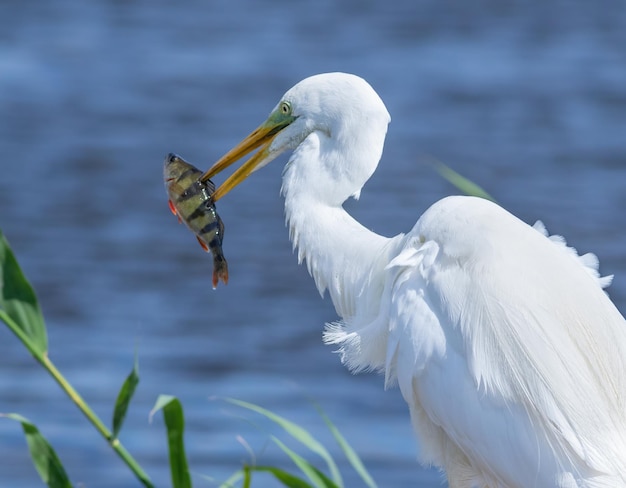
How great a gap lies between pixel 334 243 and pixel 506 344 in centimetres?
70

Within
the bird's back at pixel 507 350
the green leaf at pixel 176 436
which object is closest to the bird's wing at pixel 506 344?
the bird's back at pixel 507 350

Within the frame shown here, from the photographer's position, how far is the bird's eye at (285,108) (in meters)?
3.82

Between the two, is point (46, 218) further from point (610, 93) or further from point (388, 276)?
point (388, 276)

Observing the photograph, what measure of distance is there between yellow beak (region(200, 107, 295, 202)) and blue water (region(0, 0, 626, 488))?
1988 millimetres

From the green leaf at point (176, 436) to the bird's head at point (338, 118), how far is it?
1.33m

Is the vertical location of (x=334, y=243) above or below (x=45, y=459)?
above

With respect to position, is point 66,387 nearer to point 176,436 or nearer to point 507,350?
point 176,436

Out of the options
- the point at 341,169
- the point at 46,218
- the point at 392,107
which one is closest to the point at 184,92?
the point at 392,107

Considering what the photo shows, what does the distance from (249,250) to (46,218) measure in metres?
1.54

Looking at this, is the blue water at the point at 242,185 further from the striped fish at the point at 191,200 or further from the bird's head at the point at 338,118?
the bird's head at the point at 338,118

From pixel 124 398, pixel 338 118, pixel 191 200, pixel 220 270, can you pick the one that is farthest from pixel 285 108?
pixel 124 398

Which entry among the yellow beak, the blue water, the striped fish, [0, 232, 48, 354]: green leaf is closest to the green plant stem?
[0, 232, 48, 354]: green leaf

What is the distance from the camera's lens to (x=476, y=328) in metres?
3.33

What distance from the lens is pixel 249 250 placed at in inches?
337
